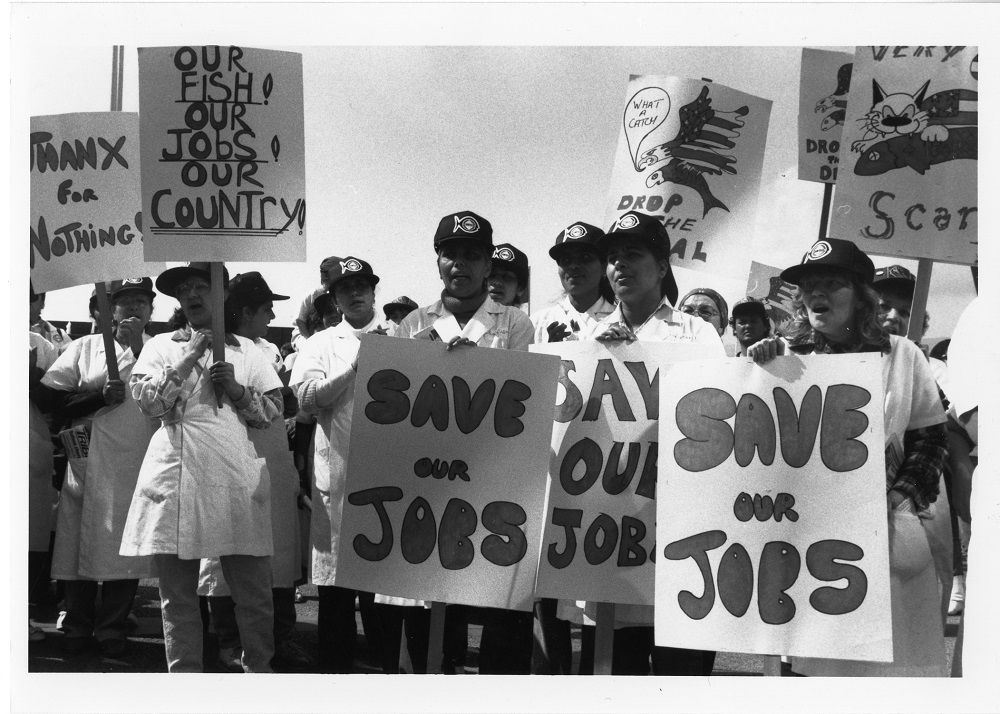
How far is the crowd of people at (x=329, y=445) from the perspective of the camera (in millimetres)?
4270

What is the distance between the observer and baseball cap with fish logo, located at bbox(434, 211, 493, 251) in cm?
477

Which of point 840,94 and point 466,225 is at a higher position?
point 840,94

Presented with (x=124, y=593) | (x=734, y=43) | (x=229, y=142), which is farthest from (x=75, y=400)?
(x=734, y=43)

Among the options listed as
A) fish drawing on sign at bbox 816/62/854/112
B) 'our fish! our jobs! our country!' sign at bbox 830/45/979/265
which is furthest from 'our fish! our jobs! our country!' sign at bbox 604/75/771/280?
'our fish! our jobs! our country!' sign at bbox 830/45/979/265

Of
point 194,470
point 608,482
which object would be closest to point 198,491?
point 194,470

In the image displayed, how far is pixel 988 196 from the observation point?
473cm

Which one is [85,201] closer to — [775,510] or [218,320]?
[218,320]

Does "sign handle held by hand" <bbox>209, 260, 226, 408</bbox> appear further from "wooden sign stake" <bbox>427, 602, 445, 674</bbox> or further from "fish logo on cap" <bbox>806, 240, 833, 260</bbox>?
"fish logo on cap" <bbox>806, 240, 833, 260</bbox>

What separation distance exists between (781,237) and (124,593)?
3738 millimetres

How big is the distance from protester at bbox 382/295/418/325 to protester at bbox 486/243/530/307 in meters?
1.06

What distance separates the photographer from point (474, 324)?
481 centimetres

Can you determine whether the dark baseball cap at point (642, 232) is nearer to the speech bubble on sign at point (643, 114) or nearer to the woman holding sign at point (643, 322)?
the woman holding sign at point (643, 322)

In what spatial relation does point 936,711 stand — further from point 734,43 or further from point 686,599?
point 734,43

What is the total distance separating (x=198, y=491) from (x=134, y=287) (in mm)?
1478
